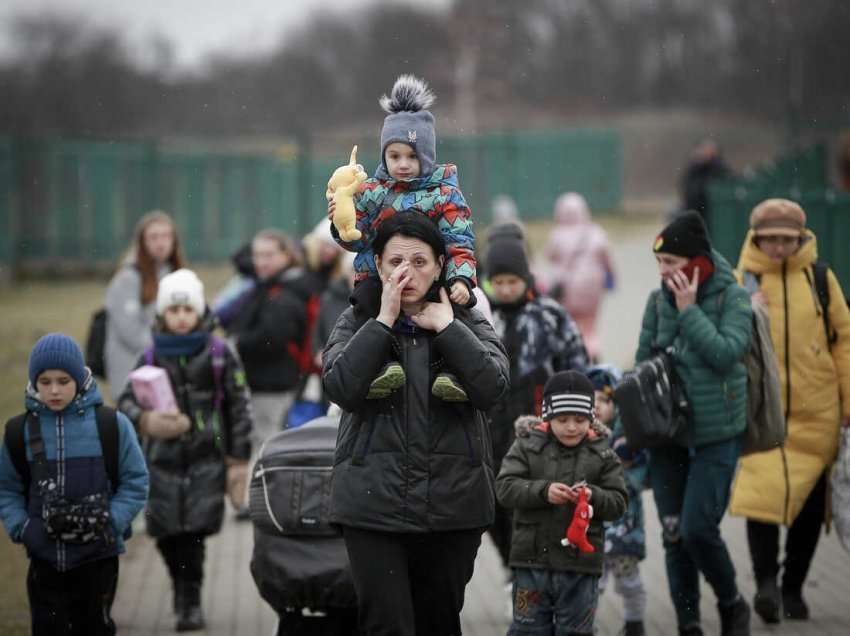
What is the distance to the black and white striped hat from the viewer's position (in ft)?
22.0

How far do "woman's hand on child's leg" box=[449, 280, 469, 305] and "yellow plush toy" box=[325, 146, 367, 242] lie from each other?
390 mm

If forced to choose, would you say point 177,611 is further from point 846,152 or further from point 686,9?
point 686,9

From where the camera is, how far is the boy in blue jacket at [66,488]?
268 inches

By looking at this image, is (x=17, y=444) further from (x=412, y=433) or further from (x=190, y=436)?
(x=412, y=433)

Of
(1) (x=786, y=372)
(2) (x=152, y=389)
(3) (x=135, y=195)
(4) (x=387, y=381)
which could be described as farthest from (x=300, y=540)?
(3) (x=135, y=195)

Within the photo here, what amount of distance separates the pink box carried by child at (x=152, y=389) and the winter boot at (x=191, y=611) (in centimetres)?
99

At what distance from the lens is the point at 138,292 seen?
10.5 metres

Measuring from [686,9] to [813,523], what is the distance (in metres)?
62.3

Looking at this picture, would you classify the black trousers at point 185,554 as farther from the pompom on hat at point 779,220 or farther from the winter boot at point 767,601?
the pompom on hat at point 779,220

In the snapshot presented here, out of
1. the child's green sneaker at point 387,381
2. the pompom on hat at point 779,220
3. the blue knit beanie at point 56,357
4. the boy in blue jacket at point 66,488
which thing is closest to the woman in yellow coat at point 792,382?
the pompom on hat at point 779,220

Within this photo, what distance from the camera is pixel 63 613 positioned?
22.6 feet

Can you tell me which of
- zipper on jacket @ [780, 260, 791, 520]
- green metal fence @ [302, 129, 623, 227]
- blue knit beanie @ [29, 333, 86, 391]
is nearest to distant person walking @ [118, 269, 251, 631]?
blue knit beanie @ [29, 333, 86, 391]

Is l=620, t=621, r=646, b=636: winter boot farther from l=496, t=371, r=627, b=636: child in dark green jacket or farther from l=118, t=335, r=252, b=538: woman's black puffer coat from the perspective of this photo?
l=118, t=335, r=252, b=538: woman's black puffer coat

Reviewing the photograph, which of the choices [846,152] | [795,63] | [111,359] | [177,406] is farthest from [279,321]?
[795,63]
